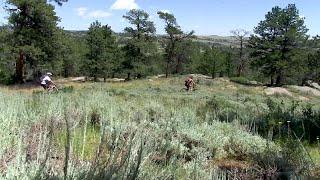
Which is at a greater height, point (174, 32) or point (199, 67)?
point (174, 32)

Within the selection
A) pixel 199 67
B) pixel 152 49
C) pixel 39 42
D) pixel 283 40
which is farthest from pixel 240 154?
pixel 199 67

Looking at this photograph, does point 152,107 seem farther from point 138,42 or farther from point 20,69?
point 138,42

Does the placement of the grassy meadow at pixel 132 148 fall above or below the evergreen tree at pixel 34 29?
below

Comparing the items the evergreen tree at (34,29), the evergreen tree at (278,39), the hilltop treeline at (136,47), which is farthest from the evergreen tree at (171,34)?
the evergreen tree at (34,29)

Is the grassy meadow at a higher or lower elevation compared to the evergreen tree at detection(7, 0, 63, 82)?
lower

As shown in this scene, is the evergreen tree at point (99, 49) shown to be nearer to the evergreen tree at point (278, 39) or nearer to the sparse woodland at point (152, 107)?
the sparse woodland at point (152, 107)

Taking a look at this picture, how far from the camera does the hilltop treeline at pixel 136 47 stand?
40531mm

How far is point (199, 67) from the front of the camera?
284 ft

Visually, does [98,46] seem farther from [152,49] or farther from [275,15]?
[275,15]

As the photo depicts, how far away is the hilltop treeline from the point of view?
40531mm

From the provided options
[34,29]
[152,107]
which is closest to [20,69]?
[34,29]

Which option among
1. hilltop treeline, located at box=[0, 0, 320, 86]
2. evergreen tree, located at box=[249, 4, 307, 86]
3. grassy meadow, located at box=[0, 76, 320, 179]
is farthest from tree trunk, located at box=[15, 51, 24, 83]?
grassy meadow, located at box=[0, 76, 320, 179]

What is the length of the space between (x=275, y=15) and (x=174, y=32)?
59.3 feet

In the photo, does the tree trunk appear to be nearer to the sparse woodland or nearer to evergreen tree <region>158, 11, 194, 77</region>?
the sparse woodland
